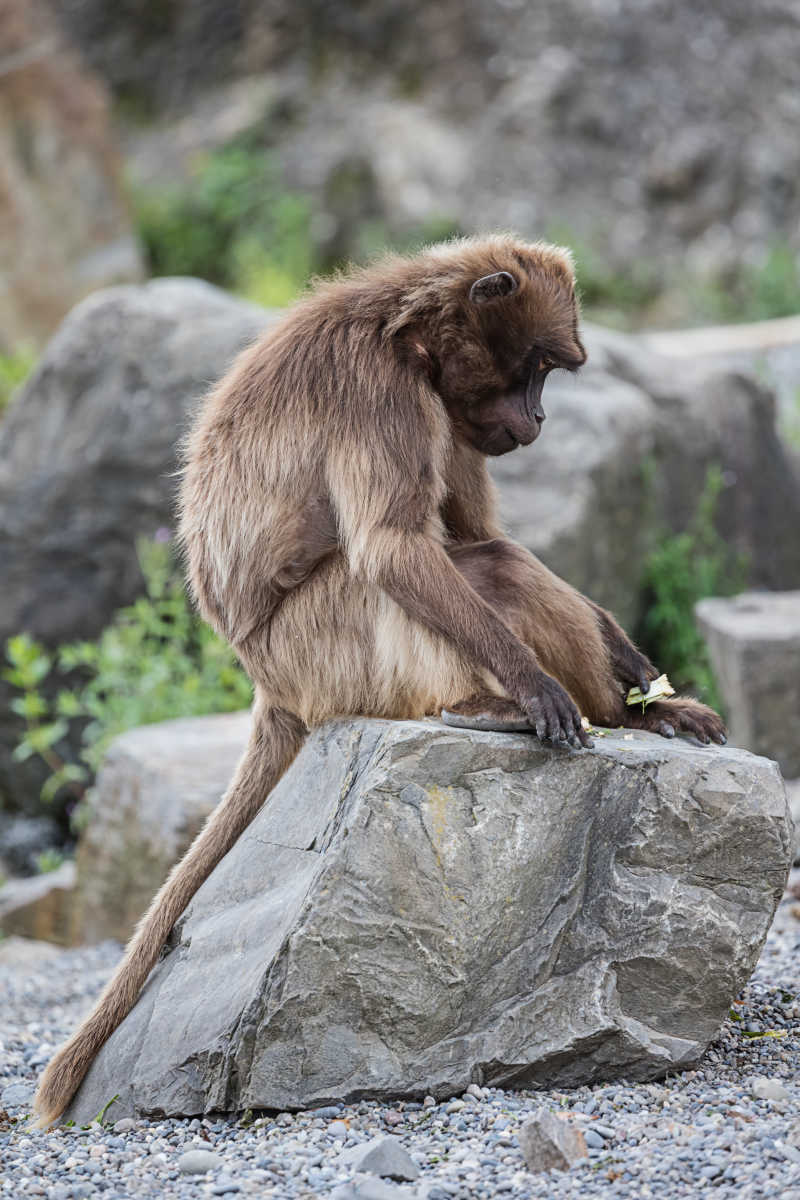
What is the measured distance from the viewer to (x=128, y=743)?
7.08 meters

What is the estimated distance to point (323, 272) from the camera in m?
17.7

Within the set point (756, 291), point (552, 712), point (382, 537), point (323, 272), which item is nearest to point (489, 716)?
point (552, 712)

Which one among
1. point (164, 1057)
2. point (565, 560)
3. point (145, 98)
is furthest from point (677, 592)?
point (145, 98)

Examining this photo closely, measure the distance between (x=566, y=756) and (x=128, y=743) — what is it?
11.6 ft

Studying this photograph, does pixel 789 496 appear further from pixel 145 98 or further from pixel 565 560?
pixel 145 98

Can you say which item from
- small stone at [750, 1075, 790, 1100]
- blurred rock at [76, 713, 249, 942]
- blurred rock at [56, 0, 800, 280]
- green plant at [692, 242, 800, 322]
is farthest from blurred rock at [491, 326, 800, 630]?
blurred rock at [56, 0, 800, 280]

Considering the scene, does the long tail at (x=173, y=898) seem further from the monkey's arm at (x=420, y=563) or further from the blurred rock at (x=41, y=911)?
the blurred rock at (x=41, y=911)

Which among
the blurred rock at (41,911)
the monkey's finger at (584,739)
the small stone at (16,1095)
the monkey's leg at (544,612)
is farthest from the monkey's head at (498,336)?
the blurred rock at (41,911)

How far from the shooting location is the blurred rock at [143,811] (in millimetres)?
6621

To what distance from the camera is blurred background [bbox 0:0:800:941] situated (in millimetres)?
8203

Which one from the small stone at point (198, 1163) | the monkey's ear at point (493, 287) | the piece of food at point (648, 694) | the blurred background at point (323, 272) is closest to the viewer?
the small stone at point (198, 1163)

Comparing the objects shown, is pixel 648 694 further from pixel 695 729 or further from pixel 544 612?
pixel 544 612

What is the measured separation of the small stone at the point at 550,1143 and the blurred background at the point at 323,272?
131 inches

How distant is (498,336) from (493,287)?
0.16m
